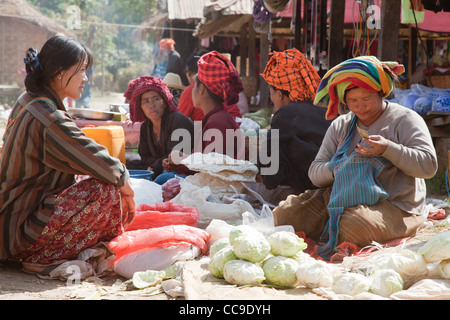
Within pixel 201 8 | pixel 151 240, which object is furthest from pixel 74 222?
pixel 201 8

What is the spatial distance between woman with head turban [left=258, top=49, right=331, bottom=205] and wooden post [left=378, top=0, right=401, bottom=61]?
105 cm

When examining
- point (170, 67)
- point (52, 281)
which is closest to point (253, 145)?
point (52, 281)

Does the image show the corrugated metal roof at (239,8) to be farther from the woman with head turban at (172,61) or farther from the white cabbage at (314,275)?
the white cabbage at (314,275)

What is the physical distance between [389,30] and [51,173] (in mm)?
3438

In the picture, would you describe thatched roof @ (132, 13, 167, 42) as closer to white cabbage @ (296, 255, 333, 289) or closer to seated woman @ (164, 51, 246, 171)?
seated woman @ (164, 51, 246, 171)

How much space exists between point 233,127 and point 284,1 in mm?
2778

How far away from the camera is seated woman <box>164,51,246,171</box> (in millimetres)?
4668

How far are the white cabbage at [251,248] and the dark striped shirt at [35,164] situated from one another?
2.84ft

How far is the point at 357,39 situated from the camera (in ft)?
17.7

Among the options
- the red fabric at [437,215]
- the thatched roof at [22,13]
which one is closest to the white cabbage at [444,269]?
the red fabric at [437,215]

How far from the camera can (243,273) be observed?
2.28m

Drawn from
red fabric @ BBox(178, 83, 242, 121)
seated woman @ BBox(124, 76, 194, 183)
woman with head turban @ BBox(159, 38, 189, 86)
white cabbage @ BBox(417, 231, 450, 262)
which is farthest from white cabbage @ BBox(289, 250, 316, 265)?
woman with head turban @ BBox(159, 38, 189, 86)

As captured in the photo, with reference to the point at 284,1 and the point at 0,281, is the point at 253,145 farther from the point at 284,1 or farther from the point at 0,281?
the point at 0,281
